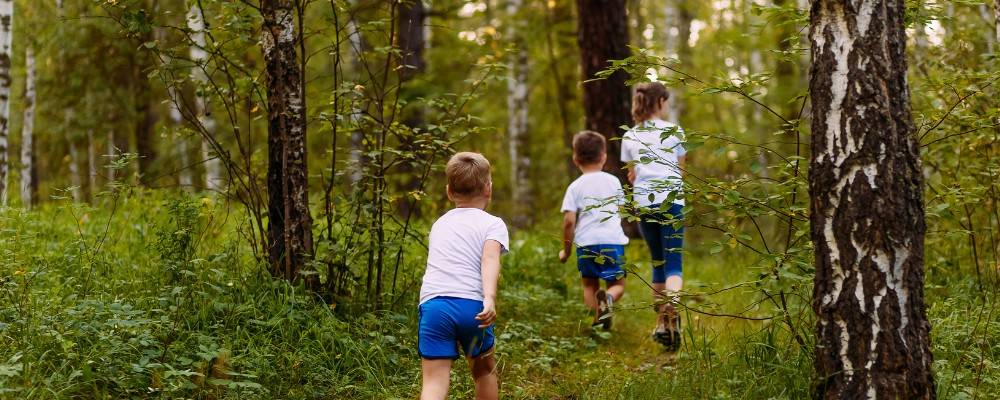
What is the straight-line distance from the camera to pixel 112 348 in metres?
3.96

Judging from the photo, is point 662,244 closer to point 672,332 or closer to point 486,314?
point 672,332

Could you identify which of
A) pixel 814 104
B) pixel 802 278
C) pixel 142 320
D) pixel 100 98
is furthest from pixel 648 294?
pixel 100 98

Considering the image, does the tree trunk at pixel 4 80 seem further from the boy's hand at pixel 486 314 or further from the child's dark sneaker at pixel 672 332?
the child's dark sneaker at pixel 672 332

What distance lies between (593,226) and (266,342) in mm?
2743

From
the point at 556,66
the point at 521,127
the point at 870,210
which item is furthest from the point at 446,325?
the point at 556,66

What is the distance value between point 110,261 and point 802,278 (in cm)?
453

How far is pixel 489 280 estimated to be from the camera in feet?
12.6

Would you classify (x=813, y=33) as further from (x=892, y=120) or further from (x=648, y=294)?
(x=648, y=294)

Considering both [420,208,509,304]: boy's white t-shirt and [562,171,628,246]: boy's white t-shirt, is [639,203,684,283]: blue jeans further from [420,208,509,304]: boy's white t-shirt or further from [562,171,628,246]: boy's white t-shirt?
[420,208,509,304]: boy's white t-shirt

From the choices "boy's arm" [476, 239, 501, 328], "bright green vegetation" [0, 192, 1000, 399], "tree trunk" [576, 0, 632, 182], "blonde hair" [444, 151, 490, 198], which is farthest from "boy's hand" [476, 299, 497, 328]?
"tree trunk" [576, 0, 632, 182]

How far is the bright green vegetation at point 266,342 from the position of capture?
3.95m

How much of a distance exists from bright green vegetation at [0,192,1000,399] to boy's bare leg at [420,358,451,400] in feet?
2.46

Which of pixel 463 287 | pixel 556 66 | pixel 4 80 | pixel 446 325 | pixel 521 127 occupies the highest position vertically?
pixel 556 66

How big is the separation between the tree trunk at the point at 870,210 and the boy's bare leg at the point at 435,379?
5.93ft
